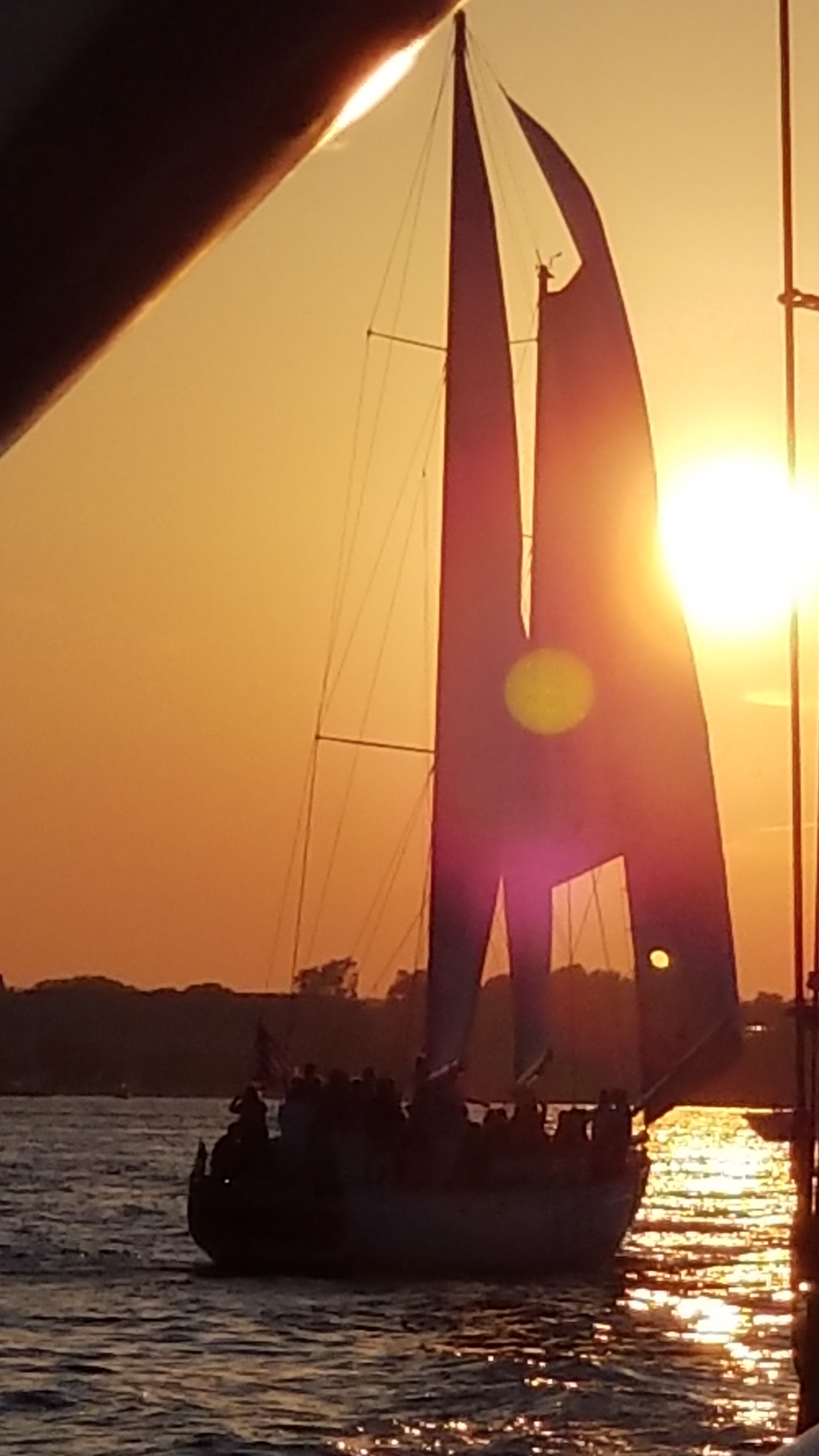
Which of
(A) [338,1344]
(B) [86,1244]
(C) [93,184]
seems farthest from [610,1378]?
(C) [93,184]

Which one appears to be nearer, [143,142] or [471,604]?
[143,142]

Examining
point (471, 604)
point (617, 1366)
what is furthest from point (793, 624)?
point (471, 604)

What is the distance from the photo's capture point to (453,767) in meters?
27.6

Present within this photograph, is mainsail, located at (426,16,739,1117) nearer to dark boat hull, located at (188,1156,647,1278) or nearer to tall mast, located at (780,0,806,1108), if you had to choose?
dark boat hull, located at (188,1156,647,1278)

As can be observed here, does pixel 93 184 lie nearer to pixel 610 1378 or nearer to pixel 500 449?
pixel 610 1378

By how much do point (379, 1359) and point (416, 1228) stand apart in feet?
10.9

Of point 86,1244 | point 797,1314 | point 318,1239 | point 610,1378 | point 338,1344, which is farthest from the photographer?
point 86,1244

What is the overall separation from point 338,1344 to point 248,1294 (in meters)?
3.83

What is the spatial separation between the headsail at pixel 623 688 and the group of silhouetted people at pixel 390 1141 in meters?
2.49

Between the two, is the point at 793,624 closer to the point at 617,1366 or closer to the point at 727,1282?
the point at 617,1366

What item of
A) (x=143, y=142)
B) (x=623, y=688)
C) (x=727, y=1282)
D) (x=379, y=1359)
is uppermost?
(x=623, y=688)

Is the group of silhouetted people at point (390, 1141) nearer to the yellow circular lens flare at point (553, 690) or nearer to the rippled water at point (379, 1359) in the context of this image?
the rippled water at point (379, 1359)

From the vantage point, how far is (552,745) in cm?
2944

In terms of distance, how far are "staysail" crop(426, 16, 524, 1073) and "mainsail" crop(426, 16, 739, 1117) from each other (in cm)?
2
